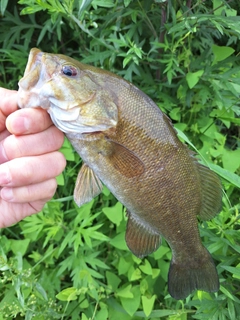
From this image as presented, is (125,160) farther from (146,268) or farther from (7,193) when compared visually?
(146,268)

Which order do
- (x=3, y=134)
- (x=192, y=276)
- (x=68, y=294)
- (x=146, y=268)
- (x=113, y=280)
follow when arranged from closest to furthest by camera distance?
(x=3, y=134) < (x=192, y=276) < (x=68, y=294) < (x=146, y=268) < (x=113, y=280)

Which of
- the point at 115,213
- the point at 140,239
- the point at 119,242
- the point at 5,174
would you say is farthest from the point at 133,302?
the point at 5,174

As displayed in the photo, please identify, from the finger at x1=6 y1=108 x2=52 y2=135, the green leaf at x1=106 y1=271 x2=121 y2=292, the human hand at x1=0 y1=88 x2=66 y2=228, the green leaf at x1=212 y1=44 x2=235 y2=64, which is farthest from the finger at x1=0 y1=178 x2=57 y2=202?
the green leaf at x1=212 y1=44 x2=235 y2=64

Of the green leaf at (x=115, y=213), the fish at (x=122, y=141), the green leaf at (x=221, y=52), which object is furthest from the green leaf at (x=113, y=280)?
the green leaf at (x=221, y=52)

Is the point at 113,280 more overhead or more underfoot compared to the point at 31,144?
more underfoot

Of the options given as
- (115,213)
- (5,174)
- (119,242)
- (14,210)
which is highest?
(5,174)

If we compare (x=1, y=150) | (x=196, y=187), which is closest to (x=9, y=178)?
(x=1, y=150)

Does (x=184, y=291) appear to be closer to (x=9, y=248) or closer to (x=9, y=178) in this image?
(x=9, y=178)
